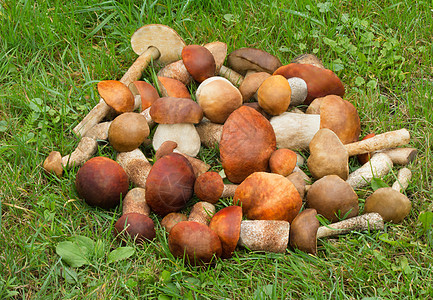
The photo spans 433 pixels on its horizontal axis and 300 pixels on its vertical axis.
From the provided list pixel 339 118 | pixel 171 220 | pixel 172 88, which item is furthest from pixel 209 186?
pixel 339 118

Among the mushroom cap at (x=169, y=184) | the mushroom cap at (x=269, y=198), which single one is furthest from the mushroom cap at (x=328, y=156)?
the mushroom cap at (x=169, y=184)

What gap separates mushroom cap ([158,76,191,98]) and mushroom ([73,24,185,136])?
1.31 feet

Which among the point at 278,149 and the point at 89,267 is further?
the point at 278,149

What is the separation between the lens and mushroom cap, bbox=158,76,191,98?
11.5 feet

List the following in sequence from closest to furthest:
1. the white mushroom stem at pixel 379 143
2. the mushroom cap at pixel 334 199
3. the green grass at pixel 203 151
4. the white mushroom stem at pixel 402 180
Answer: the green grass at pixel 203 151
the mushroom cap at pixel 334 199
the white mushroom stem at pixel 402 180
the white mushroom stem at pixel 379 143

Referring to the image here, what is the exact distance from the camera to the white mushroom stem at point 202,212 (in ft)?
9.56

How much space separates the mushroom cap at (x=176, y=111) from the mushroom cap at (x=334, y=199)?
3.20 feet

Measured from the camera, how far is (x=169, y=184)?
2.89 metres

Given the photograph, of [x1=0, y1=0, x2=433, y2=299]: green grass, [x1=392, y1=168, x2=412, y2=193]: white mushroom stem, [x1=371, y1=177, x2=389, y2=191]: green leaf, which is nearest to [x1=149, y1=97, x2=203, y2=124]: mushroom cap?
[x1=0, y1=0, x2=433, y2=299]: green grass

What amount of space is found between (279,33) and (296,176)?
5.79ft

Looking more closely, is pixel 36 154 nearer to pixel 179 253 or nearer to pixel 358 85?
pixel 179 253

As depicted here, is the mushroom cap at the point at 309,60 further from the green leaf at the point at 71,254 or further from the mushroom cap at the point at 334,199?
the green leaf at the point at 71,254

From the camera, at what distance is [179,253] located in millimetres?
2682

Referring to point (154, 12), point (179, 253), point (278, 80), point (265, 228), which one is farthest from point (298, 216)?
point (154, 12)
